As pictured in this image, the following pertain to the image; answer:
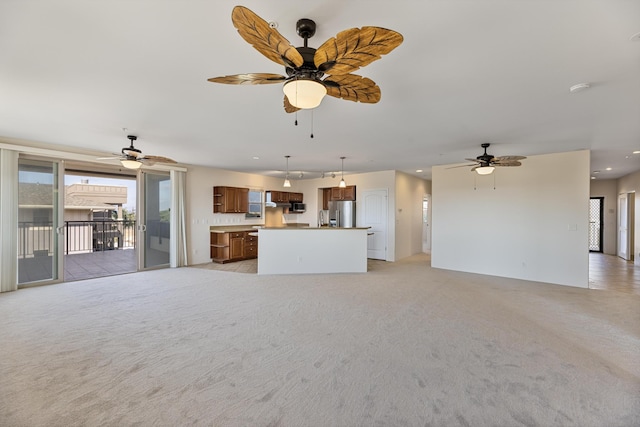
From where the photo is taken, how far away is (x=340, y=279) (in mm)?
5797

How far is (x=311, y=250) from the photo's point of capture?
20.9 ft

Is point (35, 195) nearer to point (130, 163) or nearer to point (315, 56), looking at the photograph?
point (130, 163)

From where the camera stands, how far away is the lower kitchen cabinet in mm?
7656

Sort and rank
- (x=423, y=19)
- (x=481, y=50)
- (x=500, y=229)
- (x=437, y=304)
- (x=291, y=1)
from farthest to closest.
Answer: (x=500, y=229) → (x=437, y=304) → (x=481, y=50) → (x=423, y=19) → (x=291, y=1)

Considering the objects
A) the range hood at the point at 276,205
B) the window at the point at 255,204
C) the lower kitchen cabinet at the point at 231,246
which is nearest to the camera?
the lower kitchen cabinet at the point at 231,246

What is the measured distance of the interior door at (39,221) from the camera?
5.02 m

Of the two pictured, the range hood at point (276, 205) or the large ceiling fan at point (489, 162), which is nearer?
the large ceiling fan at point (489, 162)

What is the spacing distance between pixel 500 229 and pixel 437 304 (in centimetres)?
313

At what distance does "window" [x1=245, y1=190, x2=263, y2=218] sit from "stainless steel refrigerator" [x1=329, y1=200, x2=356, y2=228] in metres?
2.34

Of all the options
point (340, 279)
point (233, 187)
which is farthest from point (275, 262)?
point (233, 187)

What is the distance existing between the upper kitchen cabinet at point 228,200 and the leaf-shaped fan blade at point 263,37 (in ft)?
22.1

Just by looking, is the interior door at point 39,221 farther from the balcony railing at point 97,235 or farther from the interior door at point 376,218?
the interior door at point 376,218

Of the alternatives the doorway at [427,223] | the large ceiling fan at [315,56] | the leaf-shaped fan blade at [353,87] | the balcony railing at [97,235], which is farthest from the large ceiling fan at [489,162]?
the balcony railing at [97,235]

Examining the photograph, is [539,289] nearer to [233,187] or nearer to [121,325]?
[121,325]
